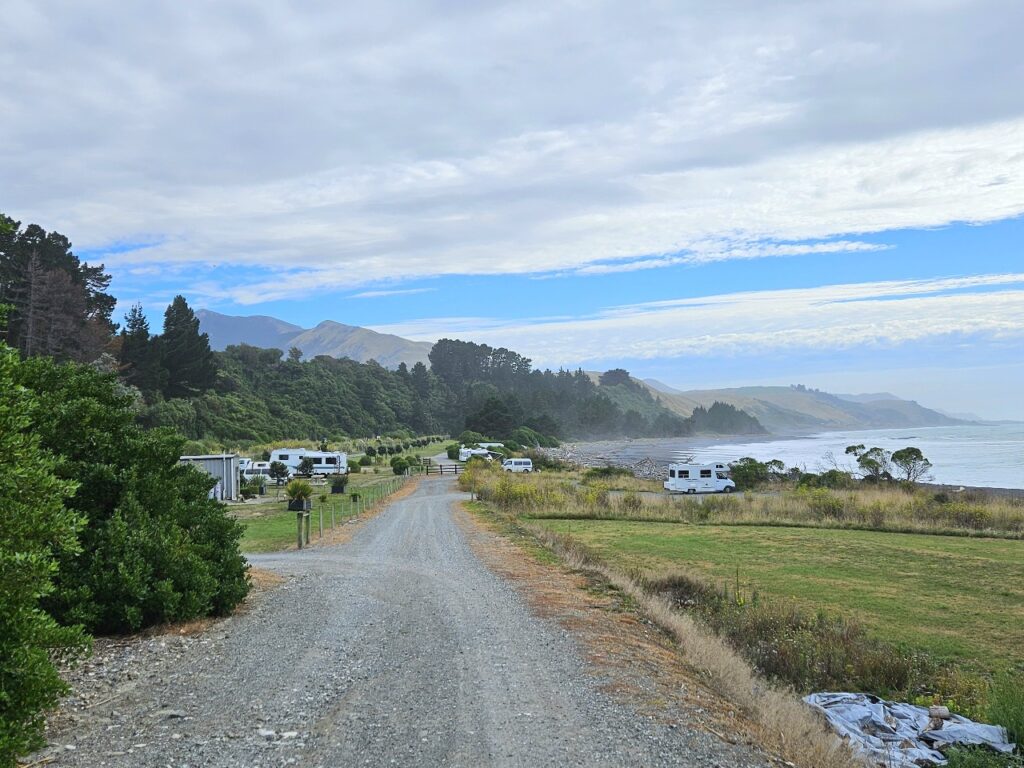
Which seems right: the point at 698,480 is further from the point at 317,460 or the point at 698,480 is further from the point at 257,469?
the point at 257,469

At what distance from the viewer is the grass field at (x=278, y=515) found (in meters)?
21.1

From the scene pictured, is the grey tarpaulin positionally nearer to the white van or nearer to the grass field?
the grass field

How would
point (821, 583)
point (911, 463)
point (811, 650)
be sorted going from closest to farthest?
point (811, 650)
point (821, 583)
point (911, 463)

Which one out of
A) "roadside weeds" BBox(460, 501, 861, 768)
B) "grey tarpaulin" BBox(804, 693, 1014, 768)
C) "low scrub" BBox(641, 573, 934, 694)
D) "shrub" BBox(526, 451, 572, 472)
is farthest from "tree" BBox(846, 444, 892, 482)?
"grey tarpaulin" BBox(804, 693, 1014, 768)

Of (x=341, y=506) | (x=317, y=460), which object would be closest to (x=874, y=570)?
(x=341, y=506)

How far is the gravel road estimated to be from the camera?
18.6ft

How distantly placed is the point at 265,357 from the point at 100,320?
166 feet

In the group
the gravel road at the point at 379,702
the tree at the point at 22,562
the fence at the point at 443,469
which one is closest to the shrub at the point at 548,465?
the fence at the point at 443,469

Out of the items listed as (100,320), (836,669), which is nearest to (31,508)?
(836,669)

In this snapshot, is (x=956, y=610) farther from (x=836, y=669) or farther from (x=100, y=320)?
(x=100, y=320)

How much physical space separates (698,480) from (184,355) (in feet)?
149

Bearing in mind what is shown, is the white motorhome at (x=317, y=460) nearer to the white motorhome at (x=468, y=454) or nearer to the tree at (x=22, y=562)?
the white motorhome at (x=468, y=454)

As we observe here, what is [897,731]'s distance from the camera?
25.1 feet

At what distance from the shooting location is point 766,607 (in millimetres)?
12383
